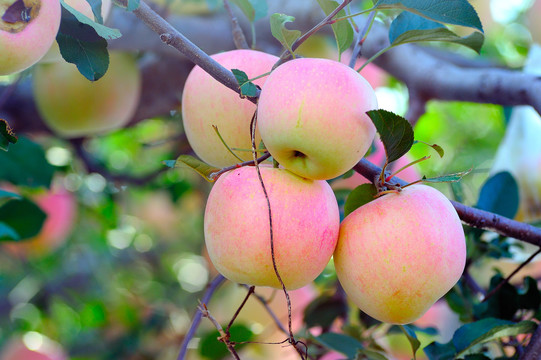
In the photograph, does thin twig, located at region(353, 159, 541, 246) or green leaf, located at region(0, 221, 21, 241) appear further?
green leaf, located at region(0, 221, 21, 241)

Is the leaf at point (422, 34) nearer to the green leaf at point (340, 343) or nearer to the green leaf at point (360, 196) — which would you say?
the green leaf at point (360, 196)

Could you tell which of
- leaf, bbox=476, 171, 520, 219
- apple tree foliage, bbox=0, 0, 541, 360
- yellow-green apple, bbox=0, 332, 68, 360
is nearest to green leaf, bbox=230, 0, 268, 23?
apple tree foliage, bbox=0, 0, 541, 360

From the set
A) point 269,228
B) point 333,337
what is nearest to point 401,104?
point 333,337

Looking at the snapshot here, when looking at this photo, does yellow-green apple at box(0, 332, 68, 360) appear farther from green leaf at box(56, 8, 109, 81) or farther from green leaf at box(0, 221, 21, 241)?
green leaf at box(56, 8, 109, 81)

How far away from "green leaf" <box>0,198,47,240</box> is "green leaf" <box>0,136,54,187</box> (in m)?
0.11

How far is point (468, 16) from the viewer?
518 mm

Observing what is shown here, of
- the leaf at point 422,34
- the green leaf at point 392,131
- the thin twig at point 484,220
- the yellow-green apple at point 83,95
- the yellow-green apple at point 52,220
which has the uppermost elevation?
the leaf at point 422,34

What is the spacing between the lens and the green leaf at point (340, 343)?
0.74m

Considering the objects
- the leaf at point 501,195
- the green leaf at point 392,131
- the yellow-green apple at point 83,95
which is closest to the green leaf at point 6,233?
the yellow-green apple at point 83,95

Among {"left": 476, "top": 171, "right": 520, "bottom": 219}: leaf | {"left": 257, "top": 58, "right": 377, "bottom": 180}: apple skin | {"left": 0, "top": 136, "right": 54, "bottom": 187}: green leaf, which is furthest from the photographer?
{"left": 0, "top": 136, "right": 54, "bottom": 187}: green leaf

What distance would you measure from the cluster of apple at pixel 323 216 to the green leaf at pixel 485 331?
0.16 meters

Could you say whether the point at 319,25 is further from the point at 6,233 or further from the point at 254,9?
the point at 6,233

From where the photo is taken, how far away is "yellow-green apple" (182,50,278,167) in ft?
1.93

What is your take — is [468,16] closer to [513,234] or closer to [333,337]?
[513,234]
